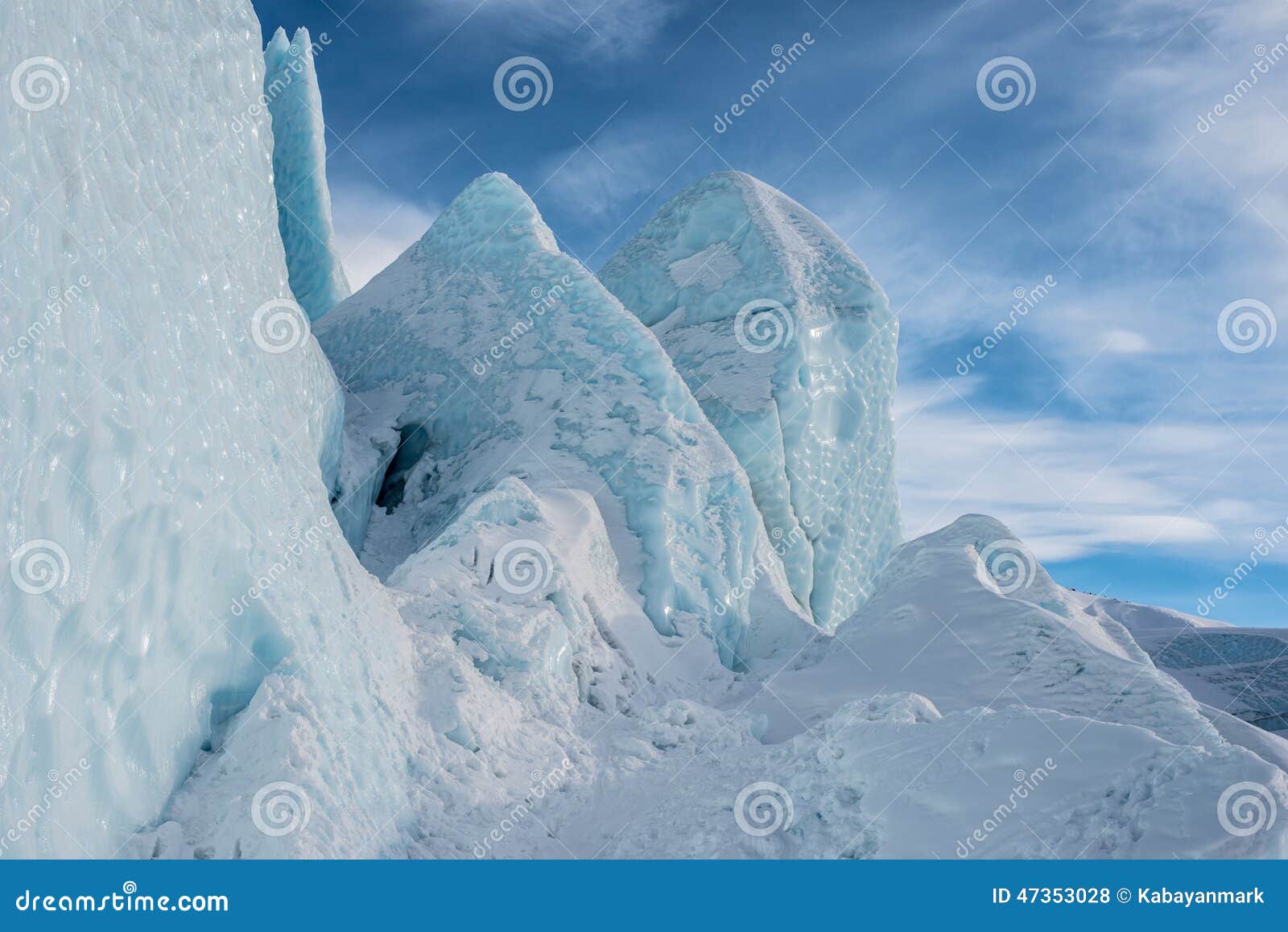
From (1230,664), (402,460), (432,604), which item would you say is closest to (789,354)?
(402,460)

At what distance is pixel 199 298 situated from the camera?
13.4ft

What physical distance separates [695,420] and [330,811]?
631 cm

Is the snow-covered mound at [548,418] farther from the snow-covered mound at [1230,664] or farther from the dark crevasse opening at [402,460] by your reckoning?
the snow-covered mound at [1230,664]

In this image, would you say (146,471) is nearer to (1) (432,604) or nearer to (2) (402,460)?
(1) (432,604)

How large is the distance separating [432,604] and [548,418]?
11.0 feet

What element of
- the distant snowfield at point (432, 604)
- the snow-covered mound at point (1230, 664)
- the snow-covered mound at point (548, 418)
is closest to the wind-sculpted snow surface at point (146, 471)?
the distant snowfield at point (432, 604)

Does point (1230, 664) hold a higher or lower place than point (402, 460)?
higher

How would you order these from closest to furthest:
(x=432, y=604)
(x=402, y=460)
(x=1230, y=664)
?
1. (x=432, y=604)
2. (x=402, y=460)
3. (x=1230, y=664)

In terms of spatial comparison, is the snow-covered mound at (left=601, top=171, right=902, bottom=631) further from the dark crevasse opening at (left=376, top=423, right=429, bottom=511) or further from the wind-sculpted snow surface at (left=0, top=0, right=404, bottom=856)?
the wind-sculpted snow surface at (left=0, top=0, right=404, bottom=856)

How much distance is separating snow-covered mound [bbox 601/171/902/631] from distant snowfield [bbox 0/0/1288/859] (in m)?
1.84

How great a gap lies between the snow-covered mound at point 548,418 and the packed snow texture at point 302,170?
199cm

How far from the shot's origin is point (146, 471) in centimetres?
333

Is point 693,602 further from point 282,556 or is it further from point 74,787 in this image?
point 74,787

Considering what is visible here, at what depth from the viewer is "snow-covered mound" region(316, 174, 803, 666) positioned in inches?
332
